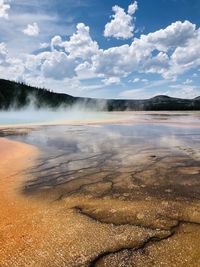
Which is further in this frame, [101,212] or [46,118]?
[46,118]

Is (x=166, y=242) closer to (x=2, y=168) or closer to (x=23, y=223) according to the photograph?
(x=23, y=223)

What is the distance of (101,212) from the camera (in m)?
3.53

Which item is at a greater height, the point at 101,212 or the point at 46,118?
the point at 101,212

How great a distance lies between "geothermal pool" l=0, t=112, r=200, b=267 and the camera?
101 inches

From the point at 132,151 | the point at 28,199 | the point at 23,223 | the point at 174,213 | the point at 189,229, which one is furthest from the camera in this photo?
the point at 132,151

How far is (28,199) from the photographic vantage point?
4.10 meters

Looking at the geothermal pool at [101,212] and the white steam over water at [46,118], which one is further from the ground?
the geothermal pool at [101,212]

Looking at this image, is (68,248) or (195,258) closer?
(195,258)

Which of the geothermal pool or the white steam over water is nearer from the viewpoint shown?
the geothermal pool

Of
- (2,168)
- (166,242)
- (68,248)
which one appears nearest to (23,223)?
(68,248)

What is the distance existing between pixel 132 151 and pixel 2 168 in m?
3.45

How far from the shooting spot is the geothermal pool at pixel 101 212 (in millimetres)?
2576

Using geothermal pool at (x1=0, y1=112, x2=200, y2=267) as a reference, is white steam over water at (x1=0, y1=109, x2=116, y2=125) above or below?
below

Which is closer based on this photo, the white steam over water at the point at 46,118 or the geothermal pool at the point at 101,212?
the geothermal pool at the point at 101,212
